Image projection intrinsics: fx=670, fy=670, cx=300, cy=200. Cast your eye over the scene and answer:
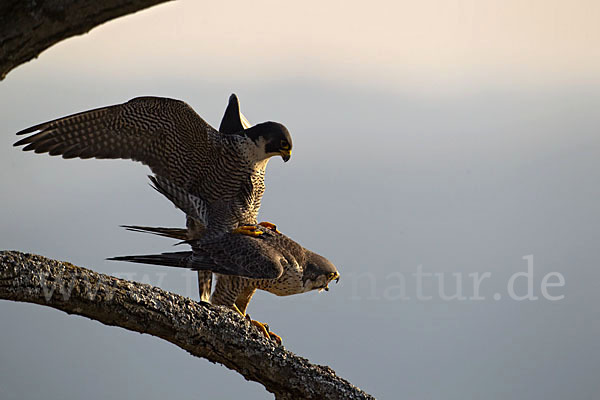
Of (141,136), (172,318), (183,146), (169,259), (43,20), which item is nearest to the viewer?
(43,20)

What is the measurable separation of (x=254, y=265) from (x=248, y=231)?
461 mm

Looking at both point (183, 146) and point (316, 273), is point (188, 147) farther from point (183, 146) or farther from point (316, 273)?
point (316, 273)

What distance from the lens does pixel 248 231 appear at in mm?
5113

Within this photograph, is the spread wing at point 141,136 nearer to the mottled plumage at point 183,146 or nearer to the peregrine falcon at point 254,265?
the mottled plumage at point 183,146

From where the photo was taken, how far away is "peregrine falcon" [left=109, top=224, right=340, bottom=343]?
469 cm

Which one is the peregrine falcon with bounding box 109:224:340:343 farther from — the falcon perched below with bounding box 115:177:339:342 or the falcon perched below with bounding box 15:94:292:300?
the falcon perched below with bounding box 15:94:292:300

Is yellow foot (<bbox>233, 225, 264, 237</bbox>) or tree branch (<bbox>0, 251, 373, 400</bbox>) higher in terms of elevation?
yellow foot (<bbox>233, 225, 264, 237</bbox>)

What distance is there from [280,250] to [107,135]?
1.53m

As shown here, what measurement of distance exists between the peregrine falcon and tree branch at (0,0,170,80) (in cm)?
268

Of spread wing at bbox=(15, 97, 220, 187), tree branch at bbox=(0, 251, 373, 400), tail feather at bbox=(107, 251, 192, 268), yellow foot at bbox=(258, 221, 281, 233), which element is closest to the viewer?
tree branch at bbox=(0, 251, 373, 400)

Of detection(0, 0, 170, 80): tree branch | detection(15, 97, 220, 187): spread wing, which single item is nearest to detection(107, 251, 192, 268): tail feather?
Answer: detection(15, 97, 220, 187): spread wing

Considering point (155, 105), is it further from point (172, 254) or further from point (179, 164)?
point (172, 254)

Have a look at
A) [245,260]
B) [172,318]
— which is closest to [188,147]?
[245,260]

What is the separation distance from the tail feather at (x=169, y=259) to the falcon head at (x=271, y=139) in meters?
1.06
